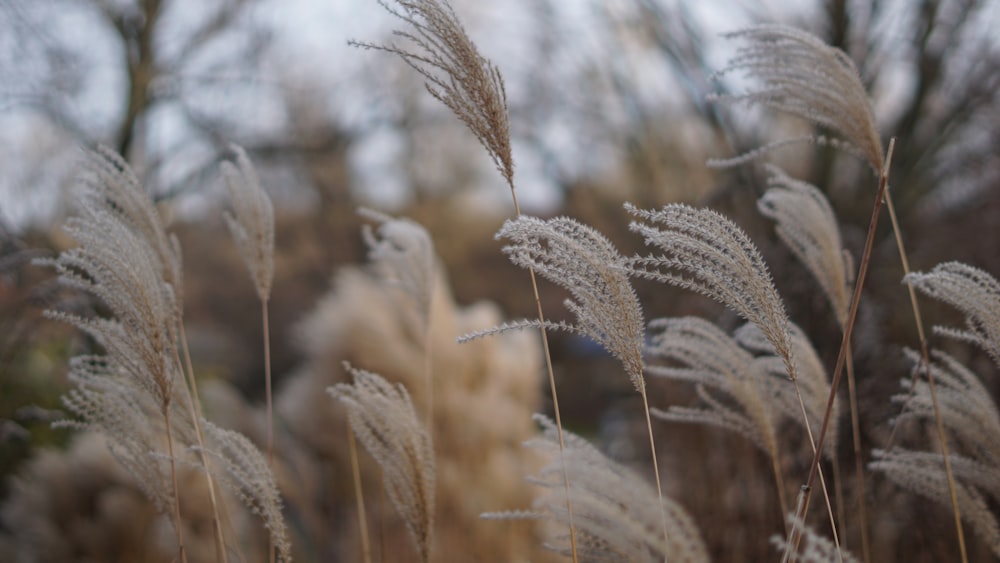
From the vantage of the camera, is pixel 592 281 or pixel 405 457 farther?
pixel 405 457

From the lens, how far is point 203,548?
2.41m

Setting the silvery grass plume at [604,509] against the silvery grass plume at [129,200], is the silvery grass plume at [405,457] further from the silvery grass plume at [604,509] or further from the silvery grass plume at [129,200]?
the silvery grass plume at [129,200]

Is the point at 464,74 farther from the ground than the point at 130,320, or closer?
farther from the ground

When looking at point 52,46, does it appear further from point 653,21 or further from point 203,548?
point 653,21

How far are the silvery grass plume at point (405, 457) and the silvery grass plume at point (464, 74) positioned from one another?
1.51ft

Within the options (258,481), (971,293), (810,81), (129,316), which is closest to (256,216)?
(129,316)

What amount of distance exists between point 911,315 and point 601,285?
10.4ft

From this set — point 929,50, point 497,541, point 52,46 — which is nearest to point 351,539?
point 497,541

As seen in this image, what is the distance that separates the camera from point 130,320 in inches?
47.8

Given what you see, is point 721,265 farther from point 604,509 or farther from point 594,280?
point 604,509

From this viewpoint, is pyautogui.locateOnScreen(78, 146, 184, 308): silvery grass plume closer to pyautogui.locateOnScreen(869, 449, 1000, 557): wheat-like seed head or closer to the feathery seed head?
the feathery seed head

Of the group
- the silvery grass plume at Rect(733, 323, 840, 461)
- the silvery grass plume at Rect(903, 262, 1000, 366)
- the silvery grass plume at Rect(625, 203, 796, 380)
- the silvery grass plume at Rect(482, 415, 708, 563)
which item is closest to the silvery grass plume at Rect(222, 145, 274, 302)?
the silvery grass plume at Rect(482, 415, 708, 563)

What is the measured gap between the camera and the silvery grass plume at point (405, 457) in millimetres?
1281

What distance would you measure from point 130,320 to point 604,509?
83cm
